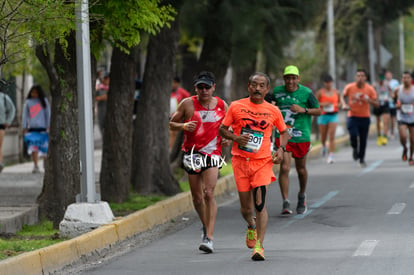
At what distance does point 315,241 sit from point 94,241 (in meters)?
2.28

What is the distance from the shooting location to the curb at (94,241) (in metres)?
9.51

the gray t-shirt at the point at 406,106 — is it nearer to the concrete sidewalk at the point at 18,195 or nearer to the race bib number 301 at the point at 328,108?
the race bib number 301 at the point at 328,108

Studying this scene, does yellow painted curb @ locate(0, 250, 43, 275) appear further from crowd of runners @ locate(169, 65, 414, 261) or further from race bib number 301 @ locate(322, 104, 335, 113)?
race bib number 301 @ locate(322, 104, 335, 113)

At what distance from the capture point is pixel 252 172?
10.6 m

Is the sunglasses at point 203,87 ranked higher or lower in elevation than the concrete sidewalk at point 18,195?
higher

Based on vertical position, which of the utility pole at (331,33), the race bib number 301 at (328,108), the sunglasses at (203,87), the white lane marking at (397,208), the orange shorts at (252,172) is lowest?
the white lane marking at (397,208)

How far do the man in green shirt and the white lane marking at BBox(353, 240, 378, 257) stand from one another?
3139 millimetres

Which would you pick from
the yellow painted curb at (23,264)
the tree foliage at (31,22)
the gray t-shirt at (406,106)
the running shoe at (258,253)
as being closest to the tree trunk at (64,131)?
the tree foliage at (31,22)

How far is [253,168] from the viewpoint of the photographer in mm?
10586

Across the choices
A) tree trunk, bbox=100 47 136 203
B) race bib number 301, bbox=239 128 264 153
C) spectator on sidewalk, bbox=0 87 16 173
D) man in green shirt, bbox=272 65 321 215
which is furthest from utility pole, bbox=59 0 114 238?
spectator on sidewalk, bbox=0 87 16 173

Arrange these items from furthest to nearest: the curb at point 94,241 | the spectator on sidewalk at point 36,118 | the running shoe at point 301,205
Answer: the spectator on sidewalk at point 36,118 → the running shoe at point 301,205 → the curb at point 94,241

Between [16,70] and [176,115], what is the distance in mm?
11055

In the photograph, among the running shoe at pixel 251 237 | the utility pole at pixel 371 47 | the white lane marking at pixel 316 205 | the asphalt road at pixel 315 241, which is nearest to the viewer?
the asphalt road at pixel 315 241

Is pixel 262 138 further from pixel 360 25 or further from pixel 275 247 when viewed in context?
pixel 360 25
